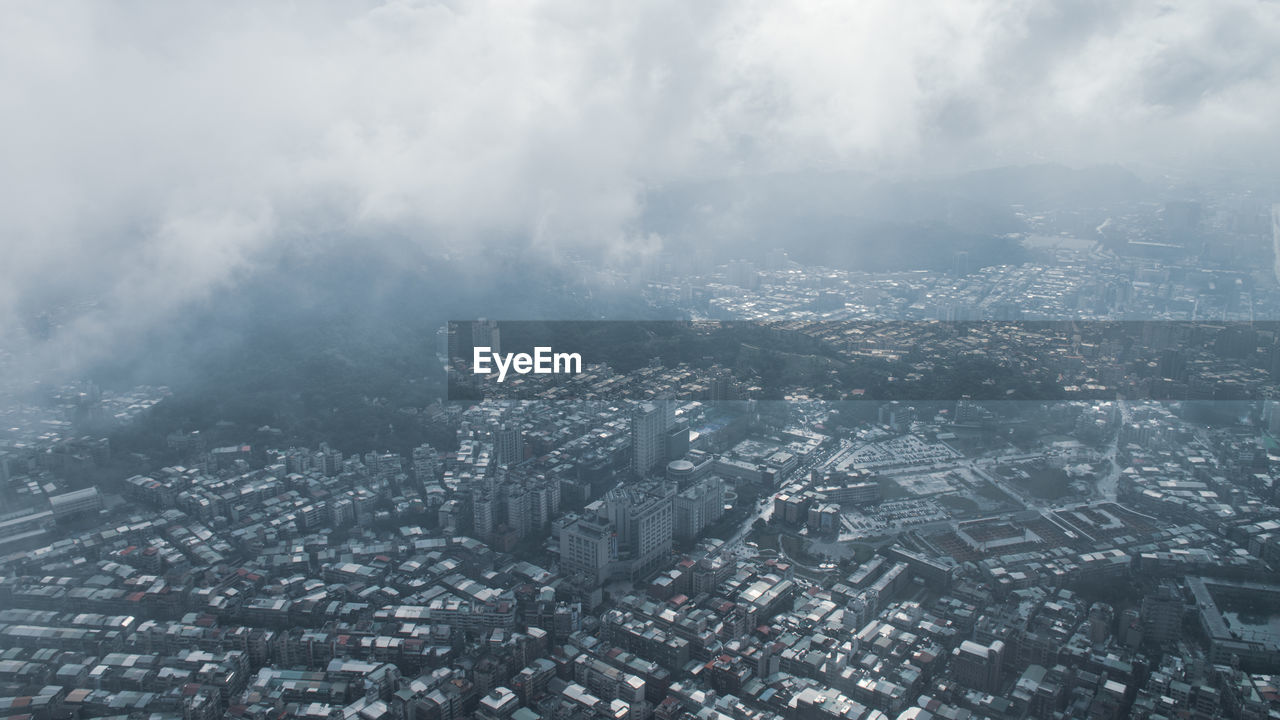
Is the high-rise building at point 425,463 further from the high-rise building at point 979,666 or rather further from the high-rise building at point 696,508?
the high-rise building at point 979,666

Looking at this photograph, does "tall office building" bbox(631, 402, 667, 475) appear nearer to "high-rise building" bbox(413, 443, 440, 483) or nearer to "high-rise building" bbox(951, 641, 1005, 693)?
"high-rise building" bbox(413, 443, 440, 483)

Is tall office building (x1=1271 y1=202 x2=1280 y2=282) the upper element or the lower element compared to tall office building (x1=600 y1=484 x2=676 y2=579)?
upper

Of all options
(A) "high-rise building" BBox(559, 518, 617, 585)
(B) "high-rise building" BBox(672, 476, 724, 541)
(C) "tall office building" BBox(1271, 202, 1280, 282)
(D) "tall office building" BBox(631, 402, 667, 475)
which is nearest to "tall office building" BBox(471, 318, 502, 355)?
(D) "tall office building" BBox(631, 402, 667, 475)

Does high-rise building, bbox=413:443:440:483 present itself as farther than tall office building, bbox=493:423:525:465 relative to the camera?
No

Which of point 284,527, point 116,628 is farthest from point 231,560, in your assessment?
point 116,628

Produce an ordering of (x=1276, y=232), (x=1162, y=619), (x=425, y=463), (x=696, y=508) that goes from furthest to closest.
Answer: (x=1276, y=232) → (x=425, y=463) → (x=696, y=508) → (x=1162, y=619)

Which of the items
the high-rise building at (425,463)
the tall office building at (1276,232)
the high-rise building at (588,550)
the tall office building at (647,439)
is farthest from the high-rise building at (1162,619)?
the tall office building at (1276,232)

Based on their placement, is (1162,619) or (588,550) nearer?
(1162,619)

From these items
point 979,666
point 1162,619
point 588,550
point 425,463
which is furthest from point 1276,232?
point 425,463

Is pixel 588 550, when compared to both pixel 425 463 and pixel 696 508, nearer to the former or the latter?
pixel 696 508
